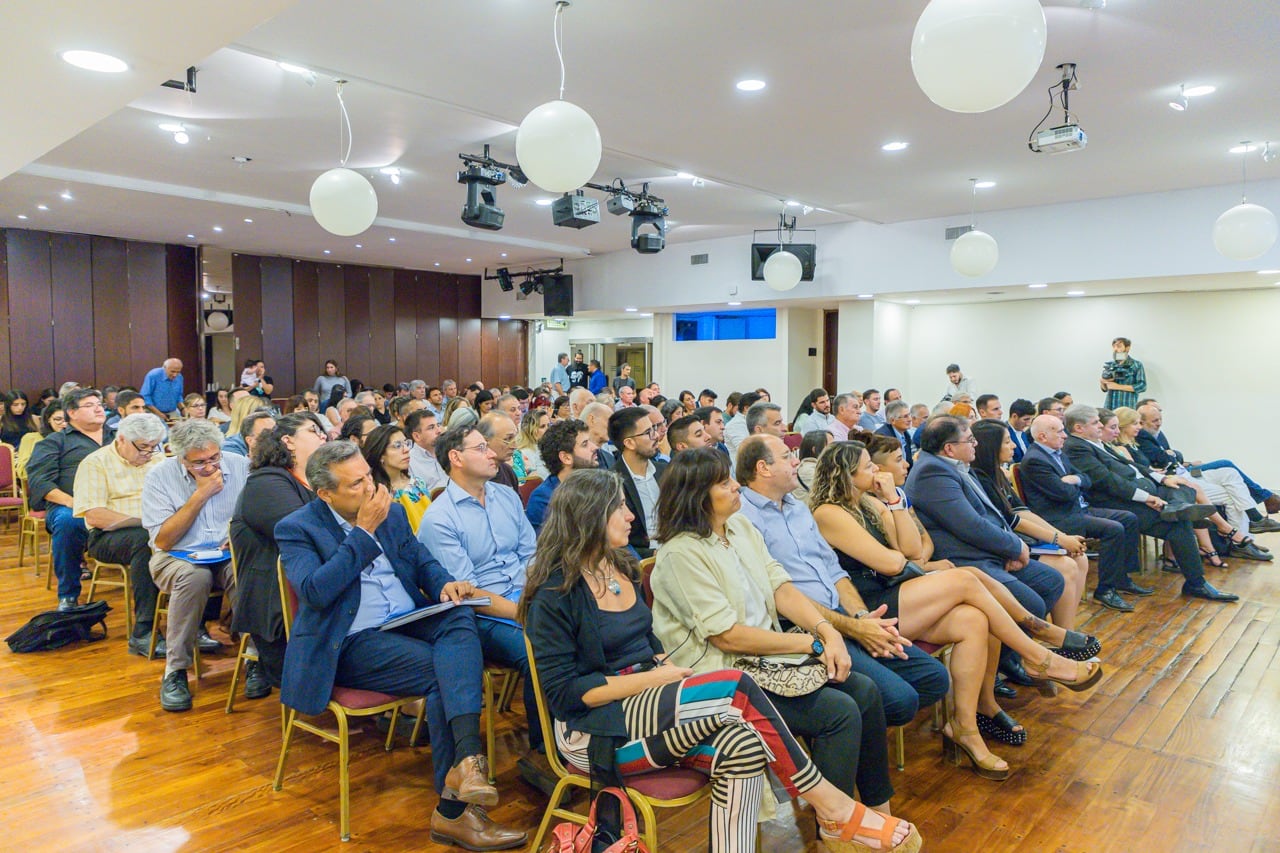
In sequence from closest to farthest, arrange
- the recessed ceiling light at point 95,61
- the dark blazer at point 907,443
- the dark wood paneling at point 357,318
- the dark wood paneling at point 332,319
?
the recessed ceiling light at point 95,61, the dark blazer at point 907,443, the dark wood paneling at point 332,319, the dark wood paneling at point 357,318

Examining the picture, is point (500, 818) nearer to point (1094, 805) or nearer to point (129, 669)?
point (1094, 805)

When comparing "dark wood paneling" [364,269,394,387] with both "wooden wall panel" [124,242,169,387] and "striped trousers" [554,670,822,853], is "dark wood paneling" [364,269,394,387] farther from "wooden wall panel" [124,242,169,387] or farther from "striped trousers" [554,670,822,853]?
"striped trousers" [554,670,822,853]

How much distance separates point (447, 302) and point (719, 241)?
6906 mm

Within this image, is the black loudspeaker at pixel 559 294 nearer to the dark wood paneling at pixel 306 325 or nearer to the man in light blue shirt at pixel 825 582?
the dark wood paneling at pixel 306 325

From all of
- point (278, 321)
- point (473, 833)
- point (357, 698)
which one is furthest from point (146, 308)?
point (473, 833)

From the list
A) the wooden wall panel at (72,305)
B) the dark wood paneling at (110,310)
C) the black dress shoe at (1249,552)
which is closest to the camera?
the black dress shoe at (1249,552)

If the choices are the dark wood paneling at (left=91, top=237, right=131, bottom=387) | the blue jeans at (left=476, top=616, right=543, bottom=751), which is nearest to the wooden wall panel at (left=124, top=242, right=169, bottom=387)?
the dark wood paneling at (left=91, top=237, right=131, bottom=387)

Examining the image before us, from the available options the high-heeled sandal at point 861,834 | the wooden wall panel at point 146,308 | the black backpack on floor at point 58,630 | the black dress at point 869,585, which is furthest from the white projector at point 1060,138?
the wooden wall panel at point 146,308

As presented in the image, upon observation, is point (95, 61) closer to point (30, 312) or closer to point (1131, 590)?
Result: point (1131, 590)

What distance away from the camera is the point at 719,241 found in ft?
39.6

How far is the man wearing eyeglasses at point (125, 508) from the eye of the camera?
4008 millimetres

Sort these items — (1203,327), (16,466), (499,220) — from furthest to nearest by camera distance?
(1203,327) < (499,220) < (16,466)

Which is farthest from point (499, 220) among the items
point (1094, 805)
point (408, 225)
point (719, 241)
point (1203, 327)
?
point (1203, 327)

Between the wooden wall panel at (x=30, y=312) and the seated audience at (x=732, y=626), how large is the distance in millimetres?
13307
